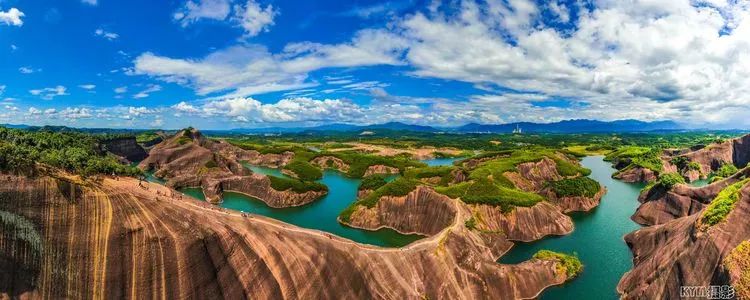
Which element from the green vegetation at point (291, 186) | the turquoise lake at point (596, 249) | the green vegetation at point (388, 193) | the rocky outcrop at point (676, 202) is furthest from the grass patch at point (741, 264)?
the green vegetation at point (291, 186)

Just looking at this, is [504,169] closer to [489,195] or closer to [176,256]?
[489,195]

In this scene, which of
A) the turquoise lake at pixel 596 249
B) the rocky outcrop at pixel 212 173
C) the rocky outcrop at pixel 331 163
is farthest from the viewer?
the rocky outcrop at pixel 331 163

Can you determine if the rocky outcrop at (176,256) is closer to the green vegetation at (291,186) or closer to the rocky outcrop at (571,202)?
the rocky outcrop at (571,202)

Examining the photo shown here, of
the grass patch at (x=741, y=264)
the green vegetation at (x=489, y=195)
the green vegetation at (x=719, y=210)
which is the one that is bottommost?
the green vegetation at (x=489, y=195)

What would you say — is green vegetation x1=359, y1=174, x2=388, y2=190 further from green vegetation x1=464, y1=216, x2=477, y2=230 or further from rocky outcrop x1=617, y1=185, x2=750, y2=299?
rocky outcrop x1=617, y1=185, x2=750, y2=299

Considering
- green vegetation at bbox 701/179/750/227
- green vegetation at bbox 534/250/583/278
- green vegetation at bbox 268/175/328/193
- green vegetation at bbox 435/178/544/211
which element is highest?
green vegetation at bbox 701/179/750/227

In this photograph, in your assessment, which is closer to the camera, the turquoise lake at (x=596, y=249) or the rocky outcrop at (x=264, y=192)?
the turquoise lake at (x=596, y=249)

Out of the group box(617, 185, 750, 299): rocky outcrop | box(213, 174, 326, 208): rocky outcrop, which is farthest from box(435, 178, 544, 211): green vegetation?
box(213, 174, 326, 208): rocky outcrop
